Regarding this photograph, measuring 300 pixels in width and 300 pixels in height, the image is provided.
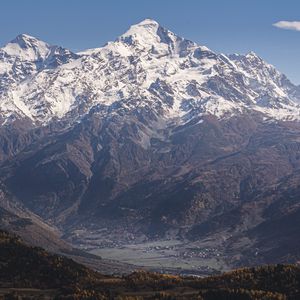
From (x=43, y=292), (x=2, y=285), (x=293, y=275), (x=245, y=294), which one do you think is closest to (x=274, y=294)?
(x=245, y=294)

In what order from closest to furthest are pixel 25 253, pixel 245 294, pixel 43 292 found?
pixel 245 294
pixel 43 292
pixel 25 253

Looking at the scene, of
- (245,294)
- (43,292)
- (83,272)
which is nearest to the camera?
(245,294)

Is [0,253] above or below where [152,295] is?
above

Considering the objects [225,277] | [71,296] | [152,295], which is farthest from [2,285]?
[225,277]

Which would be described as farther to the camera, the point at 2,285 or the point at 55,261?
the point at 55,261

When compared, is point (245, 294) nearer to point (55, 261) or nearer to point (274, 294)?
point (274, 294)

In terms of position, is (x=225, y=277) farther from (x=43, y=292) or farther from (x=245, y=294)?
(x=43, y=292)
